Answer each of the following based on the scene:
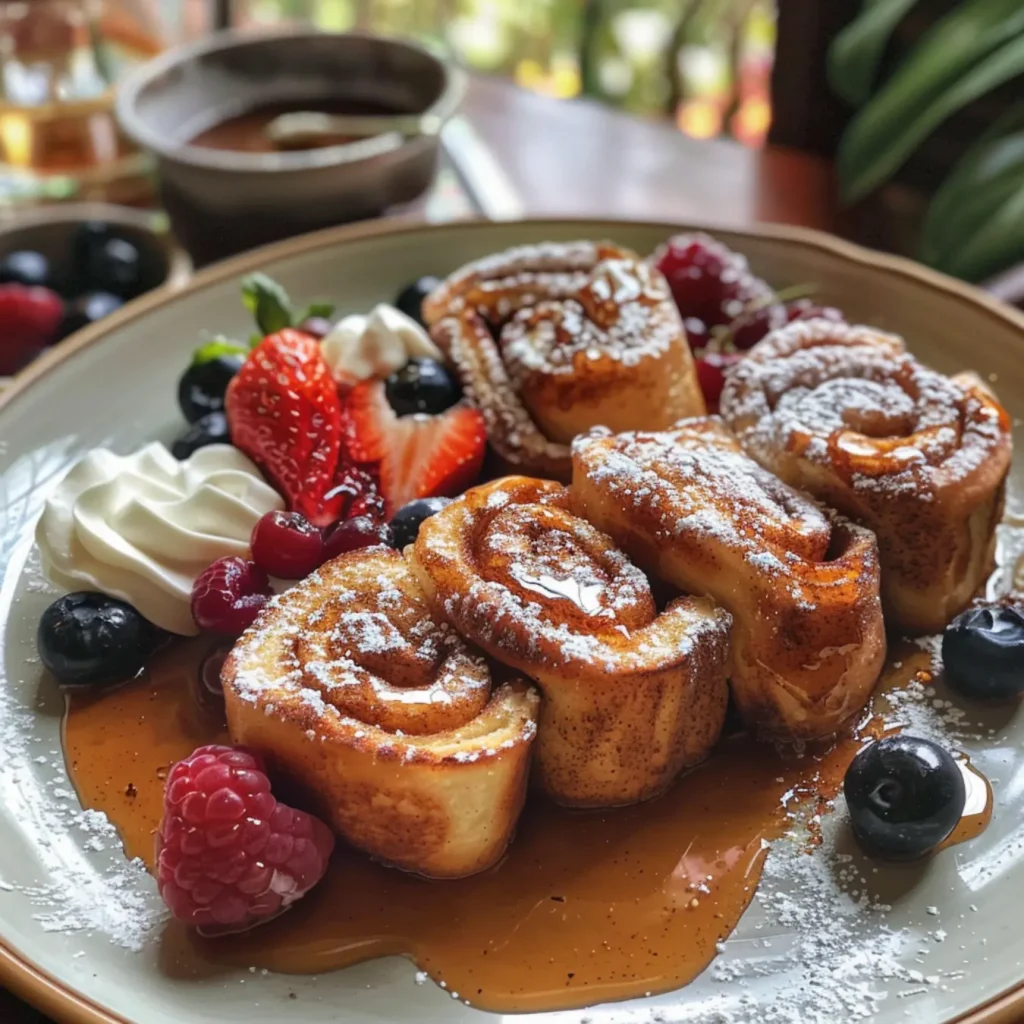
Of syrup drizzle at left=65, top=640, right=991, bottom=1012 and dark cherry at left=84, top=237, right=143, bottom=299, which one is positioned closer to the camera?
syrup drizzle at left=65, top=640, right=991, bottom=1012

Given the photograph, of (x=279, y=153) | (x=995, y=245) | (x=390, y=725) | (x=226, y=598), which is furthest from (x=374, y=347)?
(x=995, y=245)

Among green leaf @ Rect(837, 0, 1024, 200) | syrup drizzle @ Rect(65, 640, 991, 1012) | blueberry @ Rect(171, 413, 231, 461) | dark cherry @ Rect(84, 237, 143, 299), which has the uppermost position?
green leaf @ Rect(837, 0, 1024, 200)

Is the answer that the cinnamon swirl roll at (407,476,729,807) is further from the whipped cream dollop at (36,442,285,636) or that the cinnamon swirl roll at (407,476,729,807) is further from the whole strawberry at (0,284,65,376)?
the whole strawberry at (0,284,65,376)

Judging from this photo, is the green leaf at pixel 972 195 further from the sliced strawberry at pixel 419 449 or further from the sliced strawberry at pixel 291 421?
the sliced strawberry at pixel 291 421

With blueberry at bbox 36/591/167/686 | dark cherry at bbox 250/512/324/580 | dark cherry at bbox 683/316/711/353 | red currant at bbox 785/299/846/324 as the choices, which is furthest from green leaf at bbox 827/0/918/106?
blueberry at bbox 36/591/167/686

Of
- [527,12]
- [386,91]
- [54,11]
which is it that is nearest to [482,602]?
[386,91]

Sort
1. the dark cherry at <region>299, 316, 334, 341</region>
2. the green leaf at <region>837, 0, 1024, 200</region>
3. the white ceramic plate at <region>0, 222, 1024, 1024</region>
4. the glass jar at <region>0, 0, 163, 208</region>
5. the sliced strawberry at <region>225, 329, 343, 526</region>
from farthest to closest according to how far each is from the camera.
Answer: the glass jar at <region>0, 0, 163, 208</region> < the green leaf at <region>837, 0, 1024, 200</region> < the dark cherry at <region>299, 316, 334, 341</region> < the sliced strawberry at <region>225, 329, 343, 526</region> < the white ceramic plate at <region>0, 222, 1024, 1024</region>

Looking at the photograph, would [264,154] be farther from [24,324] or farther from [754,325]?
[754,325]
